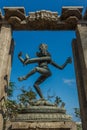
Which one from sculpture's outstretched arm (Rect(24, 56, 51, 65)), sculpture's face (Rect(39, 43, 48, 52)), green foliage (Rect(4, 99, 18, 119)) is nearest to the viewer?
green foliage (Rect(4, 99, 18, 119))

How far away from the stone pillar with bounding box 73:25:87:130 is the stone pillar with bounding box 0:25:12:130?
2.71 m

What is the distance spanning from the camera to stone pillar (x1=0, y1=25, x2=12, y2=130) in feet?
23.1

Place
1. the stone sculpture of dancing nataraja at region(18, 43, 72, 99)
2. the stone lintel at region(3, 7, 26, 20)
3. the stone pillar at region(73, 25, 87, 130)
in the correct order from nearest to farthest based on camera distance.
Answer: the stone pillar at region(73, 25, 87, 130) → the stone sculpture of dancing nataraja at region(18, 43, 72, 99) → the stone lintel at region(3, 7, 26, 20)

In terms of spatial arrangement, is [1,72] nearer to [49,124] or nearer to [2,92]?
[2,92]

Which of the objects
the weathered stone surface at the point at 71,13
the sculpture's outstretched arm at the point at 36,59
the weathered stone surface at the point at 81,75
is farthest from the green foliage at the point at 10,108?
the weathered stone surface at the point at 71,13

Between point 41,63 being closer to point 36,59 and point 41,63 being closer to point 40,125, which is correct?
point 36,59

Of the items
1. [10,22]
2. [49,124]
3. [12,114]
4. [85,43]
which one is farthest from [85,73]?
[10,22]

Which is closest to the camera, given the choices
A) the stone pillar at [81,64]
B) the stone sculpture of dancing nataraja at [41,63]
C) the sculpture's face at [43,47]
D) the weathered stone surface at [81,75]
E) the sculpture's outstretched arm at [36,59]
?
the weathered stone surface at [81,75]

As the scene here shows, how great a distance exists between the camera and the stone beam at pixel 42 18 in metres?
8.78

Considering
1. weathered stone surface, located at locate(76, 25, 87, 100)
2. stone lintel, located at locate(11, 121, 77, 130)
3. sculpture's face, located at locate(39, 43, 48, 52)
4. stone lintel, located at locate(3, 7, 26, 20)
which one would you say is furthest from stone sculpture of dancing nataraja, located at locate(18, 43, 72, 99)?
stone lintel, located at locate(3, 7, 26, 20)

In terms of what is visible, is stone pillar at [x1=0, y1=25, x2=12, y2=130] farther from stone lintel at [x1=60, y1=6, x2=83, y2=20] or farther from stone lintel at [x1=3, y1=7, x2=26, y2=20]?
stone lintel at [x1=60, y1=6, x2=83, y2=20]

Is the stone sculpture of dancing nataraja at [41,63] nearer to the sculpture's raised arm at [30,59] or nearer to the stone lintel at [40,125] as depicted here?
the sculpture's raised arm at [30,59]

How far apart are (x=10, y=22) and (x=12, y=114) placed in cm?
430

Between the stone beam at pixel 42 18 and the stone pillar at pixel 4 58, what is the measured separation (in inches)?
18.5
